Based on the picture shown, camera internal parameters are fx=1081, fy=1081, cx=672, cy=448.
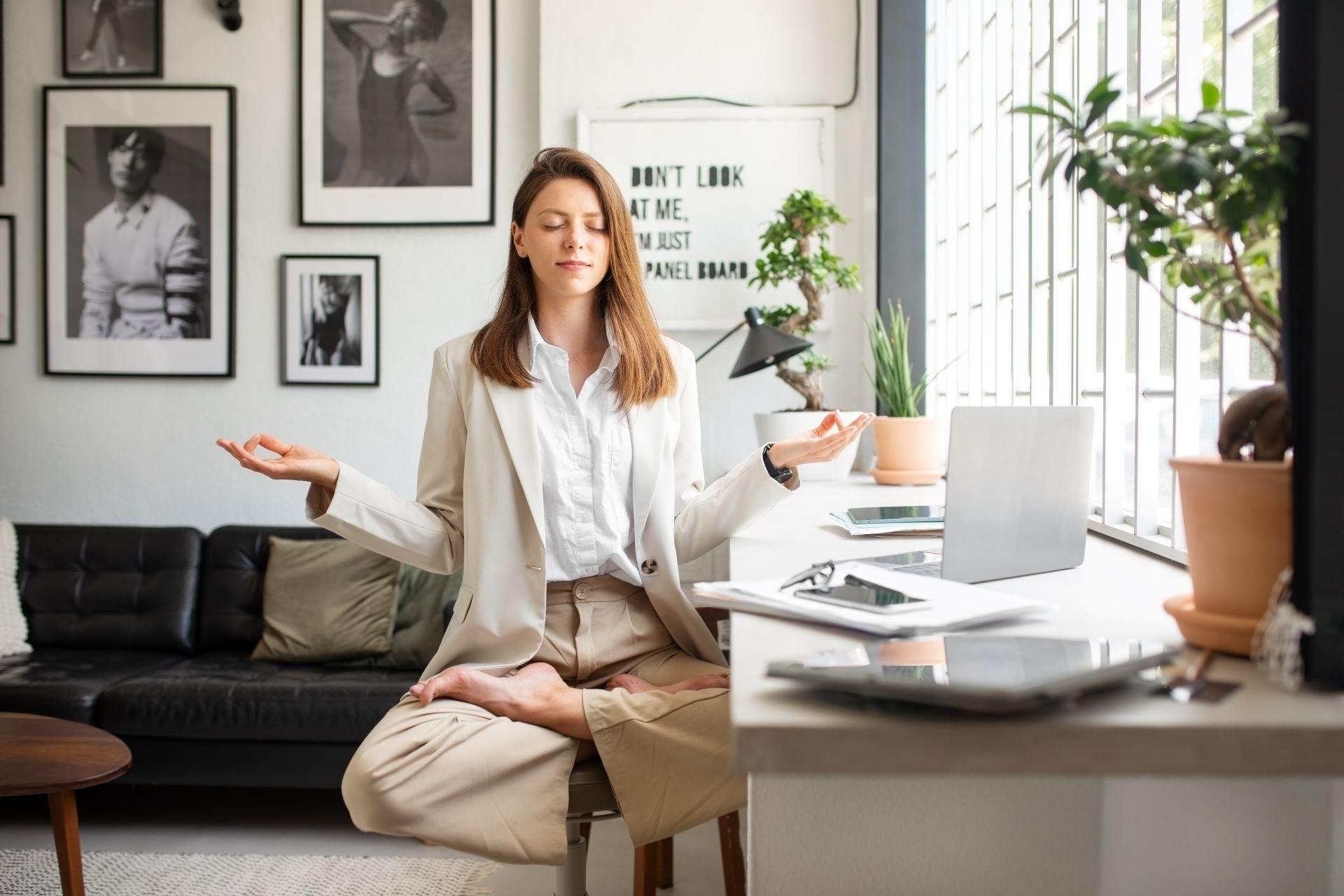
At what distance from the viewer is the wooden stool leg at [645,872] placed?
6.12ft

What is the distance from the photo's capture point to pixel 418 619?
314 centimetres

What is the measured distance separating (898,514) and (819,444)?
204mm

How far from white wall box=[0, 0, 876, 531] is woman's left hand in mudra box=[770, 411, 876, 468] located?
1591 millimetres

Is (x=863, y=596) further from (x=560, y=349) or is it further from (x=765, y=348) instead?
(x=765, y=348)

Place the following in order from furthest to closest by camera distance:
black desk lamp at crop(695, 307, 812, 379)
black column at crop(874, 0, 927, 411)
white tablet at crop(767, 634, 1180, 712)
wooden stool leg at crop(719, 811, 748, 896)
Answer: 1. black column at crop(874, 0, 927, 411)
2. black desk lamp at crop(695, 307, 812, 379)
3. wooden stool leg at crop(719, 811, 748, 896)
4. white tablet at crop(767, 634, 1180, 712)

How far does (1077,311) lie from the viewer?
1923mm

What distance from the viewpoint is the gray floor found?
8.34 feet

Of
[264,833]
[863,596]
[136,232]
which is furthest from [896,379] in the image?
[136,232]

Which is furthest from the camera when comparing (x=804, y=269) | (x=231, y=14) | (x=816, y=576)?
(x=231, y=14)

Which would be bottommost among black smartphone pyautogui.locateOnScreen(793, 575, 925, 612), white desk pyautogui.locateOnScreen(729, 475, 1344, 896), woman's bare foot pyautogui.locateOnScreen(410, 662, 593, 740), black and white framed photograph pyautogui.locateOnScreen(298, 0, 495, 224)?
woman's bare foot pyautogui.locateOnScreen(410, 662, 593, 740)

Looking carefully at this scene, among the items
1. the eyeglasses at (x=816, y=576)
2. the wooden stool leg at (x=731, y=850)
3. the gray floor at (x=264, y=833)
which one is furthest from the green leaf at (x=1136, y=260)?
the gray floor at (x=264, y=833)

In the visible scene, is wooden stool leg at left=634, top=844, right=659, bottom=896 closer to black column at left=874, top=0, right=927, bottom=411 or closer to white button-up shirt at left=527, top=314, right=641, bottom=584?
white button-up shirt at left=527, top=314, right=641, bottom=584

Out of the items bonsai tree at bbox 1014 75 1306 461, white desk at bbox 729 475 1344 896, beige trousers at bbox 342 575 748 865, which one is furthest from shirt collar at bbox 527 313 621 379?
bonsai tree at bbox 1014 75 1306 461

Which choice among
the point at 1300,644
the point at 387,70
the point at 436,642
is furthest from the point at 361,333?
the point at 1300,644
